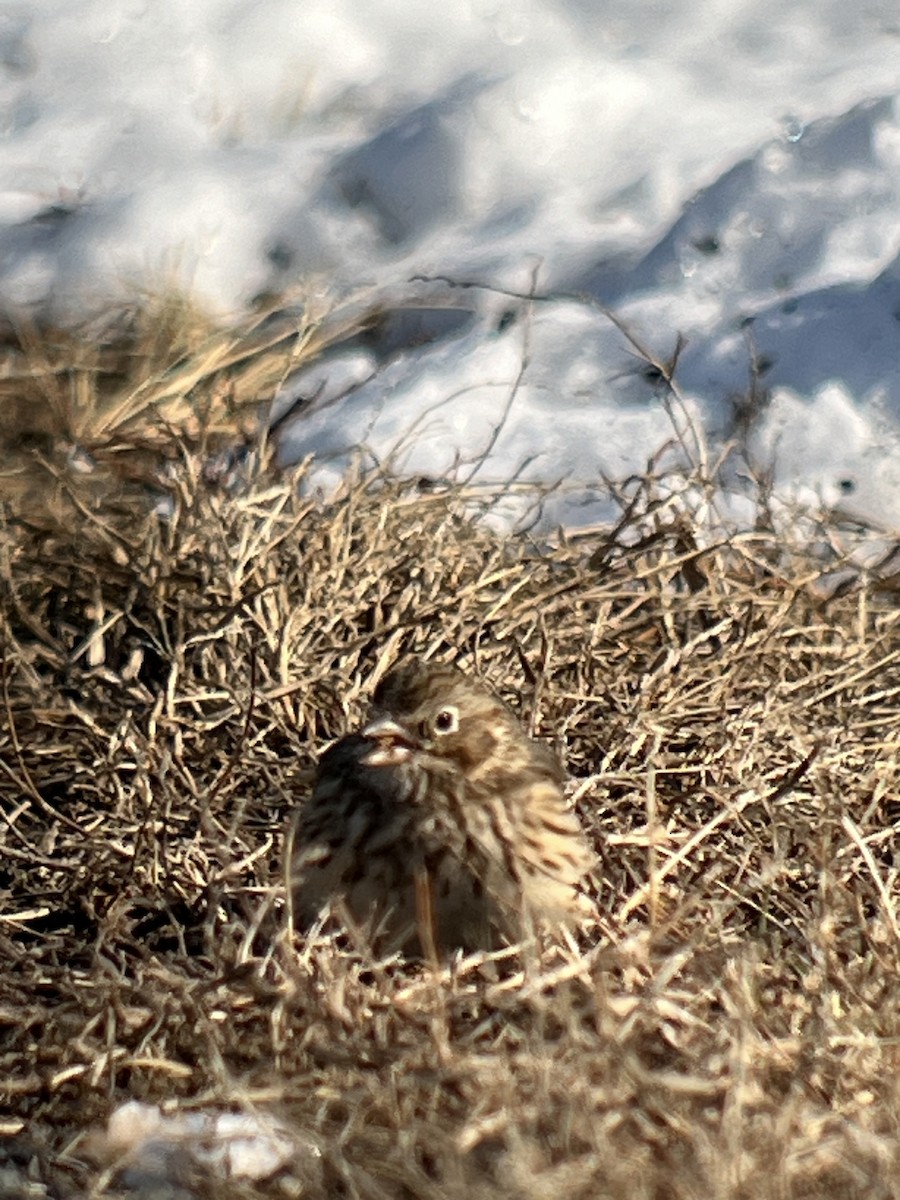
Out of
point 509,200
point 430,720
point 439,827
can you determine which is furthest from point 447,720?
point 509,200

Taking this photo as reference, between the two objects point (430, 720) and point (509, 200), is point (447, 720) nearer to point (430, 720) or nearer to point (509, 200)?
point (430, 720)

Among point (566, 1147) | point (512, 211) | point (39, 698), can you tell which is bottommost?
point (512, 211)

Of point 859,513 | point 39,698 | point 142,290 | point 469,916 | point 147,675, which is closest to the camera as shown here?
point 469,916

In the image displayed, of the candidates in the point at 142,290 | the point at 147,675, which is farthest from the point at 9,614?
the point at 142,290

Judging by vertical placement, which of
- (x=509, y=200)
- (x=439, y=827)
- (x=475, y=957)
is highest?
(x=475, y=957)

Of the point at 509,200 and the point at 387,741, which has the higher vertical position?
the point at 387,741

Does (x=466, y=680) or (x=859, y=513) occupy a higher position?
(x=466, y=680)

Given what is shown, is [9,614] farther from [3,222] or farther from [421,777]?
[3,222]
